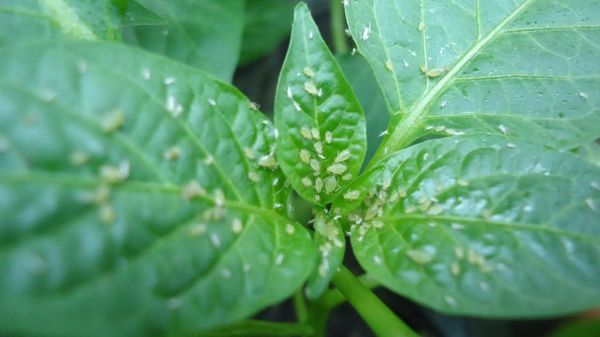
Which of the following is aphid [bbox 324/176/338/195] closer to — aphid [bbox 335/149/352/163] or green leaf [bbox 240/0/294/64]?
aphid [bbox 335/149/352/163]

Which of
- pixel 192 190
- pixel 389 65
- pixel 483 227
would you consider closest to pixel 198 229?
pixel 192 190

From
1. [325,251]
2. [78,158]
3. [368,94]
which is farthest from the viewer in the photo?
[368,94]

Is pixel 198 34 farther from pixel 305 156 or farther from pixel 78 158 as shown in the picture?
pixel 78 158

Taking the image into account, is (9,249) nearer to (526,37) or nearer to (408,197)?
(408,197)

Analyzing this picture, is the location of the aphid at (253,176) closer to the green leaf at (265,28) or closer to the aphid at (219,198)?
the aphid at (219,198)

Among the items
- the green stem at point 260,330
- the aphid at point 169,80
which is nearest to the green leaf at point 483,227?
the green stem at point 260,330
